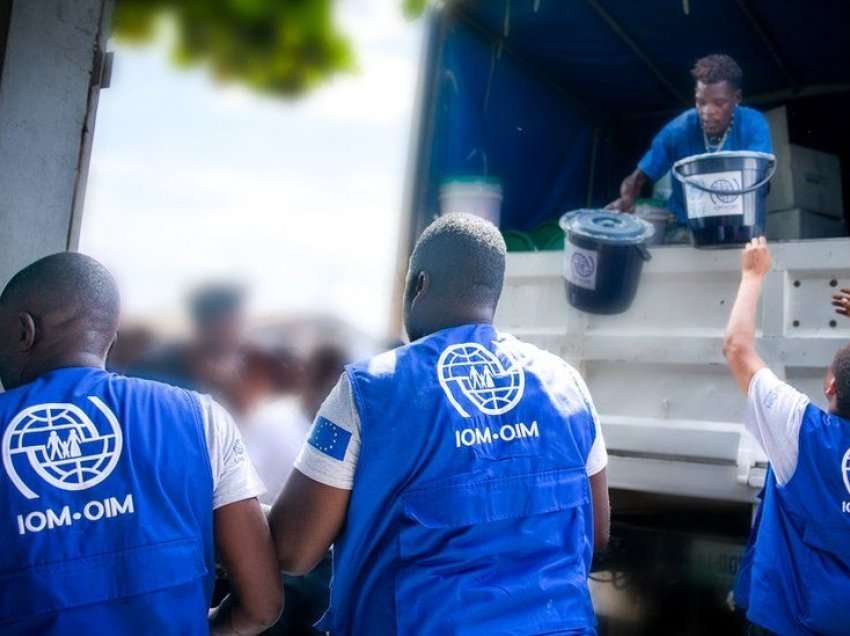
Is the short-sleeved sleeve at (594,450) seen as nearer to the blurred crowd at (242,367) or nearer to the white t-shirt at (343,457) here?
the white t-shirt at (343,457)

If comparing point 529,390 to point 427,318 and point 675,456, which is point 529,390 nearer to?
point 427,318

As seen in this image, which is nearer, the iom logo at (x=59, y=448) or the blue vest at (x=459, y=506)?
the iom logo at (x=59, y=448)

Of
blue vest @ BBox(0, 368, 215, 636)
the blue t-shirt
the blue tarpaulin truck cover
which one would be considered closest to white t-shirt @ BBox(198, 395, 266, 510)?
blue vest @ BBox(0, 368, 215, 636)

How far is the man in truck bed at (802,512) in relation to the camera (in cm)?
240

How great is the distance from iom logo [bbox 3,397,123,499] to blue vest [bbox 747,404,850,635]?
172 cm

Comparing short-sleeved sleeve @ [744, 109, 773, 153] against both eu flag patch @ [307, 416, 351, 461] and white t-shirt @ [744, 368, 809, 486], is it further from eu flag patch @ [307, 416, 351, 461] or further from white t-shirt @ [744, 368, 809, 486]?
eu flag patch @ [307, 416, 351, 461]

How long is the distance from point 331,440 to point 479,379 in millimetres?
325

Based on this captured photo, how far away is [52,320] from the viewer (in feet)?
6.02

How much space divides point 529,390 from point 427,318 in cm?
28

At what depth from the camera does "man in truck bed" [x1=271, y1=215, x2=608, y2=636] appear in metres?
1.79

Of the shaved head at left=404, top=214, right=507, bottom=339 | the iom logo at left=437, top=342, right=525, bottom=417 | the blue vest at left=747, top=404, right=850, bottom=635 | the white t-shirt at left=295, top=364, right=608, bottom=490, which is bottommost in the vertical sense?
the blue vest at left=747, top=404, right=850, bottom=635

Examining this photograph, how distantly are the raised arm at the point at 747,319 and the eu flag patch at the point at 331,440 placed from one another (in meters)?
1.45

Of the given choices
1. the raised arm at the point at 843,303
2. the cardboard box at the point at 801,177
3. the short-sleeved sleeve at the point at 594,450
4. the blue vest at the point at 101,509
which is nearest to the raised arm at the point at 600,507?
the short-sleeved sleeve at the point at 594,450

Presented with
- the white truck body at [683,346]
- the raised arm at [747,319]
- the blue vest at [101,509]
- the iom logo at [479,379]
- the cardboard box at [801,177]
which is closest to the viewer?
the blue vest at [101,509]
